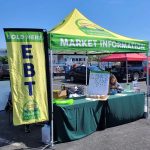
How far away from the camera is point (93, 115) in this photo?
24.2 ft

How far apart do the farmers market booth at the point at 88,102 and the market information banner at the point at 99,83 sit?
13.5 inches

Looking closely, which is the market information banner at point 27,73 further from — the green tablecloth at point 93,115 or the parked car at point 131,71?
the parked car at point 131,71

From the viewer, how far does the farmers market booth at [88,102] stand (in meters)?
6.57

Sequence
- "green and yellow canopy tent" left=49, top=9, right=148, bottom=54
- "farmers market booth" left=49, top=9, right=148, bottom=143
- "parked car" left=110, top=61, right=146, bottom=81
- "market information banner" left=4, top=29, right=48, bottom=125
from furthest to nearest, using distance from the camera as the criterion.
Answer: "parked car" left=110, top=61, right=146, bottom=81 → "farmers market booth" left=49, top=9, right=148, bottom=143 → "green and yellow canopy tent" left=49, top=9, right=148, bottom=54 → "market information banner" left=4, top=29, right=48, bottom=125

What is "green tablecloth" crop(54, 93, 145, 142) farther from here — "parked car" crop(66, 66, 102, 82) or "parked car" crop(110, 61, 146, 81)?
"parked car" crop(110, 61, 146, 81)

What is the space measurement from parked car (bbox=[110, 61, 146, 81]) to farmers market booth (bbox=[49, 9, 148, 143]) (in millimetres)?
15445

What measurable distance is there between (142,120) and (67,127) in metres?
2.90

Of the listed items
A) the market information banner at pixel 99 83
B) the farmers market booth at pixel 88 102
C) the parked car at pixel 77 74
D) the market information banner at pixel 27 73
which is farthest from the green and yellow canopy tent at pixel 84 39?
the parked car at pixel 77 74

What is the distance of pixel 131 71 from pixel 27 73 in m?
19.3

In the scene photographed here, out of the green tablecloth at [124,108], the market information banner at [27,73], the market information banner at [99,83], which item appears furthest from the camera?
the market information banner at [99,83]

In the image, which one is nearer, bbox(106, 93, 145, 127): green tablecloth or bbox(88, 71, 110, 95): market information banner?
bbox(106, 93, 145, 127): green tablecloth

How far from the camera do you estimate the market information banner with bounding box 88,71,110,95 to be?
26.8 ft

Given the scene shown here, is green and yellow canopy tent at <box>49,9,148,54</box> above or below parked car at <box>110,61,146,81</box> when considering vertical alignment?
above

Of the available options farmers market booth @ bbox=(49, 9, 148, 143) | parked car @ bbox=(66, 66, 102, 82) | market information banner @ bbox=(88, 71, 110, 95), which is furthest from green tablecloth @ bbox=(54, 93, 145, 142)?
parked car @ bbox=(66, 66, 102, 82)
